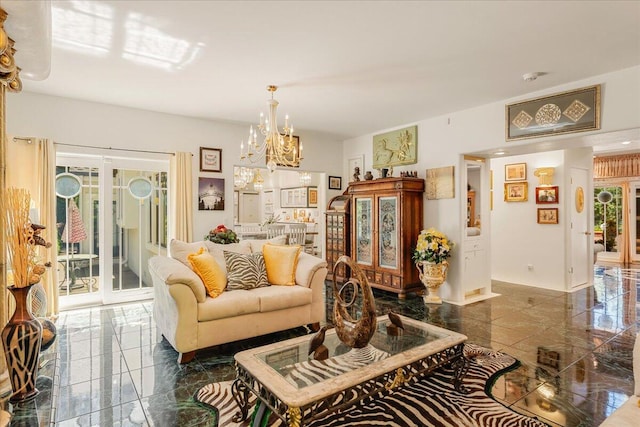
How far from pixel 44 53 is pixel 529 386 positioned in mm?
4050

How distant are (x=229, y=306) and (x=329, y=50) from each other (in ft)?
7.96

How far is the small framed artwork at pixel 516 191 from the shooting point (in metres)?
6.12

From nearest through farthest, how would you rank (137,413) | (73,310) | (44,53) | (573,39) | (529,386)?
(137,413), (44,53), (529,386), (573,39), (73,310)

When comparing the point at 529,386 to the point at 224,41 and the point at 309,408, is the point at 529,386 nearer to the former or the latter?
the point at 309,408

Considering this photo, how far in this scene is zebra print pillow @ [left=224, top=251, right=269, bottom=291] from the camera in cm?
351

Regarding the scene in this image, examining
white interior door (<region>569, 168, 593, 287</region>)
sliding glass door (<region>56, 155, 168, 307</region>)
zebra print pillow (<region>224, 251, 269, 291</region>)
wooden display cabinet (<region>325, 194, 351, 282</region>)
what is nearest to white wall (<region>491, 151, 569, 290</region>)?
white interior door (<region>569, 168, 593, 287</region>)

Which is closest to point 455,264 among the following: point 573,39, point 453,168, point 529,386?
point 453,168

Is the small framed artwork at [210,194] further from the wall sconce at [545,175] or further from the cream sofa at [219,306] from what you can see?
the wall sconce at [545,175]

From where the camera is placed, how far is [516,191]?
6.25m

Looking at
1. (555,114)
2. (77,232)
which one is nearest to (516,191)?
(555,114)

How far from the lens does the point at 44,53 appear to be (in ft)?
7.75

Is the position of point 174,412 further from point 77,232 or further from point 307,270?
point 77,232

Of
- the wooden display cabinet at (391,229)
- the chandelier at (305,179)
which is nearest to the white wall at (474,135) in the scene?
the wooden display cabinet at (391,229)

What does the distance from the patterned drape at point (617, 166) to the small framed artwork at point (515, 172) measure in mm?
3867
